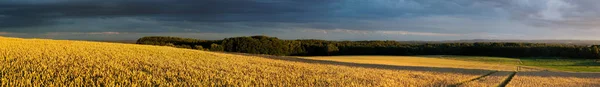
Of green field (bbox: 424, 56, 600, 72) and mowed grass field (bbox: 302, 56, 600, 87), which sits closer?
mowed grass field (bbox: 302, 56, 600, 87)

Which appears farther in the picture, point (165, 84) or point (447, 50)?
point (447, 50)

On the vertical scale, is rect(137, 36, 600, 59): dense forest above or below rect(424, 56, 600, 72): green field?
above

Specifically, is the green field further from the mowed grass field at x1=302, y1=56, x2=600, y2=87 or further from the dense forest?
the dense forest

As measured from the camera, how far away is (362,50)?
94.2 metres

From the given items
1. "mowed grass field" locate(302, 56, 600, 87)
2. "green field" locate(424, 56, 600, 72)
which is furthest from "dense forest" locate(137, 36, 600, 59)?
"mowed grass field" locate(302, 56, 600, 87)

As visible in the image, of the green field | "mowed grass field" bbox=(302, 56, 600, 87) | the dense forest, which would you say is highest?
the dense forest

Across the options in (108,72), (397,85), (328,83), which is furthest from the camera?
(397,85)

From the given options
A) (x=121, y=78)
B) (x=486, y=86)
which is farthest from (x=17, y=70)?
(x=486, y=86)

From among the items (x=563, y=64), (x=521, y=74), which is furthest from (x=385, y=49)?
(x=521, y=74)

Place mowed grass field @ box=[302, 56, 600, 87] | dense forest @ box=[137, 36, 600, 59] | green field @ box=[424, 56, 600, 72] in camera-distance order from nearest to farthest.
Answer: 1. mowed grass field @ box=[302, 56, 600, 87]
2. green field @ box=[424, 56, 600, 72]
3. dense forest @ box=[137, 36, 600, 59]

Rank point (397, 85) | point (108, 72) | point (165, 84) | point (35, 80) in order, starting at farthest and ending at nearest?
1. point (397, 85)
2. point (108, 72)
3. point (165, 84)
4. point (35, 80)

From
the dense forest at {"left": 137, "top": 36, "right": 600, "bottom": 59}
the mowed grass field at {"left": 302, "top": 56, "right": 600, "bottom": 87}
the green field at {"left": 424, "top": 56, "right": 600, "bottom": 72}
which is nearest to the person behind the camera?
the mowed grass field at {"left": 302, "top": 56, "right": 600, "bottom": 87}

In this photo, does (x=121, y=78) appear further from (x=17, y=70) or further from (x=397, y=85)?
(x=397, y=85)

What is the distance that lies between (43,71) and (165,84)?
305cm
